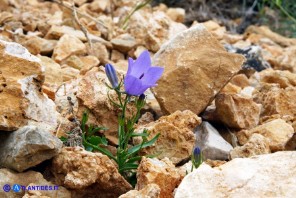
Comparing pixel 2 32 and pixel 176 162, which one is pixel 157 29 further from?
pixel 176 162

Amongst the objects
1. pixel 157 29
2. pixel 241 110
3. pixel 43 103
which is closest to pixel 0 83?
pixel 43 103

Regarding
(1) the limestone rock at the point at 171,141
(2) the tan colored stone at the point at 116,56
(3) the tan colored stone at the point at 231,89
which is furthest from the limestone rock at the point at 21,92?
(2) the tan colored stone at the point at 116,56

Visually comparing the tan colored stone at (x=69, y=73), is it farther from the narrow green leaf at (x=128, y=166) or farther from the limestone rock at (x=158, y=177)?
the limestone rock at (x=158, y=177)

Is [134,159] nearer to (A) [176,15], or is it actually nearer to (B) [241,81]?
(B) [241,81]

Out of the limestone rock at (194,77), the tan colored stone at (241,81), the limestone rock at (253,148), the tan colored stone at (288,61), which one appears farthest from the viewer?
the tan colored stone at (288,61)

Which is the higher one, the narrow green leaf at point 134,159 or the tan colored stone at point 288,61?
the narrow green leaf at point 134,159

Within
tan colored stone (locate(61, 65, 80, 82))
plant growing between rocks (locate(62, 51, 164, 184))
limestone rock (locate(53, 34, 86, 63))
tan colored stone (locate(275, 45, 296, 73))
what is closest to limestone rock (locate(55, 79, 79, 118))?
tan colored stone (locate(61, 65, 80, 82))

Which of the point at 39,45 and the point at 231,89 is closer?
the point at 231,89

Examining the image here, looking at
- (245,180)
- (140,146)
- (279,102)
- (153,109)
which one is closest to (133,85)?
(140,146)
